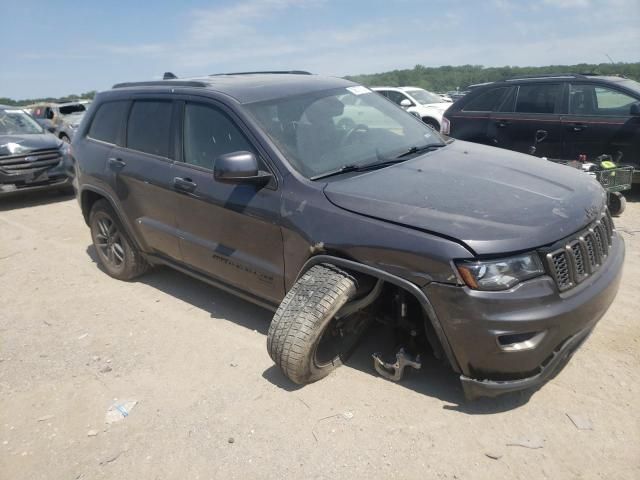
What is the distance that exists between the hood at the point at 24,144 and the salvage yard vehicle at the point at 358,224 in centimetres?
522

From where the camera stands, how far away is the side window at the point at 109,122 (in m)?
4.55

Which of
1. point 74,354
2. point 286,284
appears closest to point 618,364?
point 286,284

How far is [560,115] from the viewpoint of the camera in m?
7.32

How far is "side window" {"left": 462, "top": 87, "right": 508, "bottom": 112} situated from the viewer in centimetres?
811

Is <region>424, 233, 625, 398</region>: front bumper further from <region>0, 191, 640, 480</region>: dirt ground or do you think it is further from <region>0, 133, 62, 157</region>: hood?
<region>0, 133, 62, 157</region>: hood

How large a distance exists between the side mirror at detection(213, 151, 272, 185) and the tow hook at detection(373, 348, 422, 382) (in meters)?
1.35

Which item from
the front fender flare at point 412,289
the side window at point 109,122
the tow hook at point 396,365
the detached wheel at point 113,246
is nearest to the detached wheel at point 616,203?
the tow hook at point 396,365

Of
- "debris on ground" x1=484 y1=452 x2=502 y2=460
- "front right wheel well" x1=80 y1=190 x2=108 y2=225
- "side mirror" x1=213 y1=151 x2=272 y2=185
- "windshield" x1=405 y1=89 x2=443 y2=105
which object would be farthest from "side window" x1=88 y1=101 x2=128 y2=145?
"windshield" x1=405 y1=89 x2=443 y2=105

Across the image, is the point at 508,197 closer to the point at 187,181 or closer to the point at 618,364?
the point at 618,364

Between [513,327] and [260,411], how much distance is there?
148cm

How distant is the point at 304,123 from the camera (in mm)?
3498

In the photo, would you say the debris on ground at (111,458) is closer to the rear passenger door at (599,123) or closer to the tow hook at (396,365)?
the tow hook at (396,365)

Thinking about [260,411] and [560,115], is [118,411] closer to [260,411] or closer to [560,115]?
[260,411]

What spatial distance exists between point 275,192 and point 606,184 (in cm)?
475
